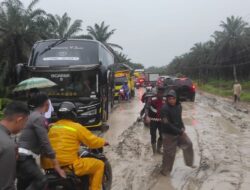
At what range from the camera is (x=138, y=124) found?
56.7 feet

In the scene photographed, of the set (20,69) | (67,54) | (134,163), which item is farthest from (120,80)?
(134,163)

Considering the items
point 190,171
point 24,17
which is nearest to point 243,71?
point 24,17

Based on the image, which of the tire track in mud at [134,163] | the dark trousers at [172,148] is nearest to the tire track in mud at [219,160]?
the dark trousers at [172,148]

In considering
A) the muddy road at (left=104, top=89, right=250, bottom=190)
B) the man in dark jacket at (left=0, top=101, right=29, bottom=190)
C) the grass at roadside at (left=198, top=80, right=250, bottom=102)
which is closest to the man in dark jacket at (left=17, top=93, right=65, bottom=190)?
the man in dark jacket at (left=0, top=101, right=29, bottom=190)

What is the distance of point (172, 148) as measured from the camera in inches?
343

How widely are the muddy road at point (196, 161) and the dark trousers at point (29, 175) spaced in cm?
275

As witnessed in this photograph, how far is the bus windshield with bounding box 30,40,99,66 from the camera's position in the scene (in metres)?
15.0

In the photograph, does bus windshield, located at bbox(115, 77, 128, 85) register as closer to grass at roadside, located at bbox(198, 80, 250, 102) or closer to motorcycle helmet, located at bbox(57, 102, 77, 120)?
grass at roadside, located at bbox(198, 80, 250, 102)

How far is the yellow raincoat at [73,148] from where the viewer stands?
569 centimetres

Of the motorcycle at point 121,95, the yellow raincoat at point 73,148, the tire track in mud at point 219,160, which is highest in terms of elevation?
the yellow raincoat at point 73,148

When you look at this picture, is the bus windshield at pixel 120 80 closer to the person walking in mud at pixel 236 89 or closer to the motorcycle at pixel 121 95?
the motorcycle at pixel 121 95

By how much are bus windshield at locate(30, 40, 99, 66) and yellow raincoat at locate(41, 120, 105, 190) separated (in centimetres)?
929

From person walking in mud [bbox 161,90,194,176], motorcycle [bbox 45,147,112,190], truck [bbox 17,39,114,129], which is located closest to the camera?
motorcycle [bbox 45,147,112,190]

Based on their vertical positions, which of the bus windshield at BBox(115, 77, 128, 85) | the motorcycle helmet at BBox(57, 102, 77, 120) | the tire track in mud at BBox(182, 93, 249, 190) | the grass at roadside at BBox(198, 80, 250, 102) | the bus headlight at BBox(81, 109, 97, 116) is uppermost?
the motorcycle helmet at BBox(57, 102, 77, 120)
